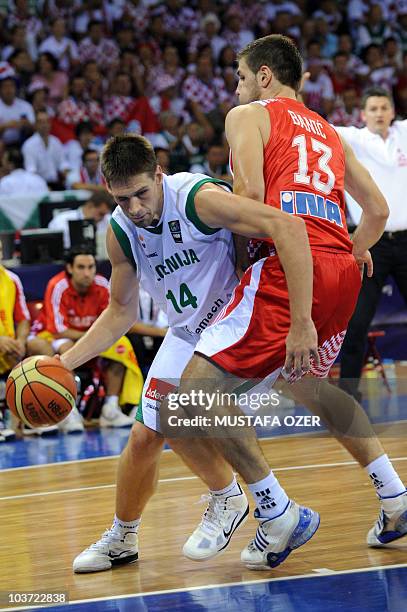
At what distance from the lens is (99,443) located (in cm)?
838

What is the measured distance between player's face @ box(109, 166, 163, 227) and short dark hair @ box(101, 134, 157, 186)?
0.02m

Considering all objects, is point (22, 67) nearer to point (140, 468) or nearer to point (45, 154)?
point (45, 154)

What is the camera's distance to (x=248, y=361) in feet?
13.9

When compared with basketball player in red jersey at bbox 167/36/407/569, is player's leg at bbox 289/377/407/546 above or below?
below

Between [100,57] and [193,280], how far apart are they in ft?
33.9

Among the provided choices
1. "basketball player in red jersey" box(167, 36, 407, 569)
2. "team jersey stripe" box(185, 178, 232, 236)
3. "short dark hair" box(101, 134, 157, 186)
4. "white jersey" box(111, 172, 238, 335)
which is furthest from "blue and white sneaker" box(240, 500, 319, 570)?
"short dark hair" box(101, 134, 157, 186)

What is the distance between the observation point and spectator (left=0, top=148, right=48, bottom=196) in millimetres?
11984

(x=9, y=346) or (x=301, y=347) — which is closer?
(x=301, y=347)

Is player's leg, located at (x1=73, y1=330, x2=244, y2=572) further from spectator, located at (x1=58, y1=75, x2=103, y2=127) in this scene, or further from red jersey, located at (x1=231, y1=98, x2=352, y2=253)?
spectator, located at (x1=58, y1=75, x2=103, y2=127)

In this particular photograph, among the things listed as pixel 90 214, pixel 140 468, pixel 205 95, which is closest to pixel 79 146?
pixel 205 95

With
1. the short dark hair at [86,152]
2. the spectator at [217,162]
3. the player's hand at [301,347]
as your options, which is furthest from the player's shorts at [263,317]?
the short dark hair at [86,152]

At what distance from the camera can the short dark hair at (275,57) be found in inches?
180

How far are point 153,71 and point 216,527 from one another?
Answer: 10.7m

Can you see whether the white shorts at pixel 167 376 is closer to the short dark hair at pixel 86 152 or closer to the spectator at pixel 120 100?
the short dark hair at pixel 86 152
